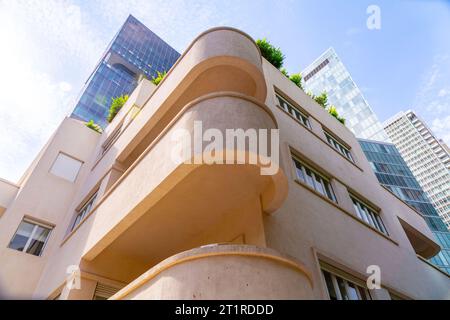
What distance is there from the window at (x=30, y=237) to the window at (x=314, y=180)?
9.07m

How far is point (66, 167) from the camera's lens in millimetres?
12789

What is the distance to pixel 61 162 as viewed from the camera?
500 inches

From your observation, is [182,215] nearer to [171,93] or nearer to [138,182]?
[138,182]

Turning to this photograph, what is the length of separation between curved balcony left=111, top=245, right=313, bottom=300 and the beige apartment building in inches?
0.6

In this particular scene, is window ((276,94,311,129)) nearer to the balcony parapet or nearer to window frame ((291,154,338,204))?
window frame ((291,154,338,204))

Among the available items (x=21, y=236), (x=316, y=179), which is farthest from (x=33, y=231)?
(x=316, y=179)

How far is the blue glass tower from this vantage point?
55.8 m

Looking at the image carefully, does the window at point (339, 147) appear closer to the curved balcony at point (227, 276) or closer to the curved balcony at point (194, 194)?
the curved balcony at point (194, 194)

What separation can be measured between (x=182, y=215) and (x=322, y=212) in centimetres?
372

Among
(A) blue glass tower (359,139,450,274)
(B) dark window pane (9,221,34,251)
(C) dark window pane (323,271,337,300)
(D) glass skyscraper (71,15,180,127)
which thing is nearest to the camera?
(C) dark window pane (323,271,337,300)

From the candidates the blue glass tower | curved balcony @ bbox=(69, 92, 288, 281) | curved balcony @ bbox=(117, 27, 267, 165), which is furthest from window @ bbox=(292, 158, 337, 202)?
the blue glass tower

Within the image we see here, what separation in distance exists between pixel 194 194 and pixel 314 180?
4.54 m

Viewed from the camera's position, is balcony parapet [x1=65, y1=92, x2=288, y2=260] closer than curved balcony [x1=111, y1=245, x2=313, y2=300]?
No
